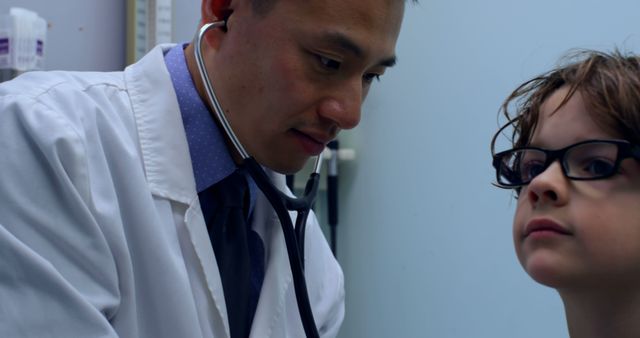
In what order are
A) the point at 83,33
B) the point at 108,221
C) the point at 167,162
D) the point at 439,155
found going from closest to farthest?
the point at 108,221 < the point at 167,162 < the point at 83,33 < the point at 439,155

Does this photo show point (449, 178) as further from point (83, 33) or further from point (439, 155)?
point (83, 33)

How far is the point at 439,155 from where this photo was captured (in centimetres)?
173

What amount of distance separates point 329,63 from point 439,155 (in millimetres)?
797

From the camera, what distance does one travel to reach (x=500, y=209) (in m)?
1.58

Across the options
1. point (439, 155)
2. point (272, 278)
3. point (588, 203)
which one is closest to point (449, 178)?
point (439, 155)

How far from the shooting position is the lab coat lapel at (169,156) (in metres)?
1.01

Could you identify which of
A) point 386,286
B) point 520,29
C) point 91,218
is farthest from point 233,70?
point 386,286

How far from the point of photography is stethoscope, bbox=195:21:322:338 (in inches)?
38.0

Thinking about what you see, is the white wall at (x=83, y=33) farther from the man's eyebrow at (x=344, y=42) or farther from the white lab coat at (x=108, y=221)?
the man's eyebrow at (x=344, y=42)

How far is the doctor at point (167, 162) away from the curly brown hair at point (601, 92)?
220mm

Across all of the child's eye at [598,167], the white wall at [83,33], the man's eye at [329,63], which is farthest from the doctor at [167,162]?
the white wall at [83,33]

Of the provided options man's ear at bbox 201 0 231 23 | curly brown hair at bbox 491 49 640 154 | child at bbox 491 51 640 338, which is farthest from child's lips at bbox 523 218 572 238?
man's ear at bbox 201 0 231 23

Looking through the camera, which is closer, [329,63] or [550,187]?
[550,187]

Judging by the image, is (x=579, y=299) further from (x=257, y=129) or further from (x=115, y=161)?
(x=115, y=161)
